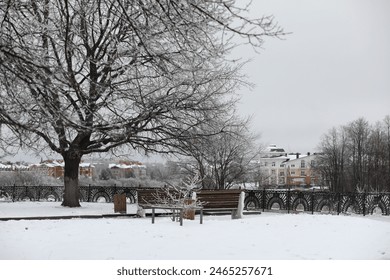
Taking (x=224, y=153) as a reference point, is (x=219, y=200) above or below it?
below

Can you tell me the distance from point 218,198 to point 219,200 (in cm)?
7

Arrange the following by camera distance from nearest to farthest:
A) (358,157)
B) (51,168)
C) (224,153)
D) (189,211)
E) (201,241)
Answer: (201,241) < (189,211) < (224,153) < (358,157) < (51,168)

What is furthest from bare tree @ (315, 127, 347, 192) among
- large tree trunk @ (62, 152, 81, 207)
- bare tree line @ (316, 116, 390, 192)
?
large tree trunk @ (62, 152, 81, 207)

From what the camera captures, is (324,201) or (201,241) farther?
(324,201)

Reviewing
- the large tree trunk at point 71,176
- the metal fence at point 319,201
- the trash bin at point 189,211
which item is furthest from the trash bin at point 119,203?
the metal fence at point 319,201

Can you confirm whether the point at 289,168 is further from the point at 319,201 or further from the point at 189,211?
the point at 189,211

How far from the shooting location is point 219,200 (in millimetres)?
14016

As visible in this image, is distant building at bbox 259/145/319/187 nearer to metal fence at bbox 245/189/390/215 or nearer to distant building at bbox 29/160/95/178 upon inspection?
distant building at bbox 29/160/95/178

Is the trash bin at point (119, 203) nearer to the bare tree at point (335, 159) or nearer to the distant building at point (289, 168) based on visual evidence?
the bare tree at point (335, 159)

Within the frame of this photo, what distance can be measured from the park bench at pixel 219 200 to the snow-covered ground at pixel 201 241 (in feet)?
7.68

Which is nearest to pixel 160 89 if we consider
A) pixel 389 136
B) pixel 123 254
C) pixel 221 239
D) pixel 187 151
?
pixel 187 151

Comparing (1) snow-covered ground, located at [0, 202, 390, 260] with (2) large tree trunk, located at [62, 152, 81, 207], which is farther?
(2) large tree trunk, located at [62, 152, 81, 207]

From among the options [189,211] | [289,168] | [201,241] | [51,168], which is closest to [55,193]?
[189,211]

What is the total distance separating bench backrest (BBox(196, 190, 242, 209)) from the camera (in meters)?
13.6
